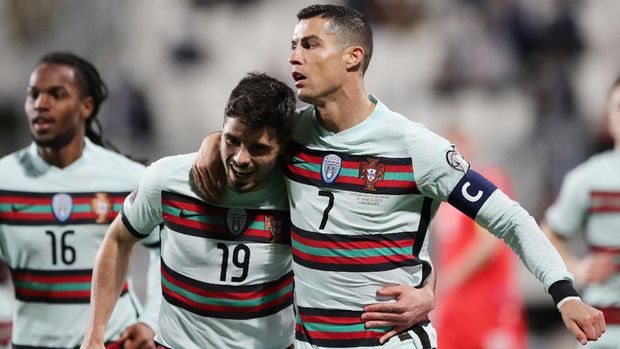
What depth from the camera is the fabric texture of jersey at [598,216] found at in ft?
18.4

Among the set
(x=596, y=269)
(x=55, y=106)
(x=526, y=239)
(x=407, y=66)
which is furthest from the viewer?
(x=407, y=66)

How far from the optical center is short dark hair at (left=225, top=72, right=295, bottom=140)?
3.96 m

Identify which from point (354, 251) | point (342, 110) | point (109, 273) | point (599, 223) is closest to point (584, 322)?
point (354, 251)

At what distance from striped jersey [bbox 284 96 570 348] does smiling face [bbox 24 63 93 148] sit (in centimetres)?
142

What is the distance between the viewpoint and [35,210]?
4.88 m

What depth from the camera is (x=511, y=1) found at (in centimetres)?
1090

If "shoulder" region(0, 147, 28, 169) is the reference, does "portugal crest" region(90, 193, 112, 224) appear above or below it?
below

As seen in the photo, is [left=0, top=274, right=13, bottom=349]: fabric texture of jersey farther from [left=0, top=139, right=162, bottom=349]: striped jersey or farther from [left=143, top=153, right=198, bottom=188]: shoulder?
[left=143, top=153, right=198, bottom=188]: shoulder

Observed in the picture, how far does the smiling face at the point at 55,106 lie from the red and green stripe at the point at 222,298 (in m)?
1.11

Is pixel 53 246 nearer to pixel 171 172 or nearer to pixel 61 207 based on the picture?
pixel 61 207

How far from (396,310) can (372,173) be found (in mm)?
507

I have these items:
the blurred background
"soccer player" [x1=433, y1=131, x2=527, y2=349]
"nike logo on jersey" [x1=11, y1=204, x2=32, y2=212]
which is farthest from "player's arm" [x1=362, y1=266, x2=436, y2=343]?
the blurred background

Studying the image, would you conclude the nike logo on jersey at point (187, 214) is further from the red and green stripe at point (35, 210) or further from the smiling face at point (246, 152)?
the red and green stripe at point (35, 210)

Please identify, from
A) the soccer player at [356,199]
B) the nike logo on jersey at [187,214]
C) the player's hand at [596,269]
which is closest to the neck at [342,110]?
the soccer player at [356,199]
